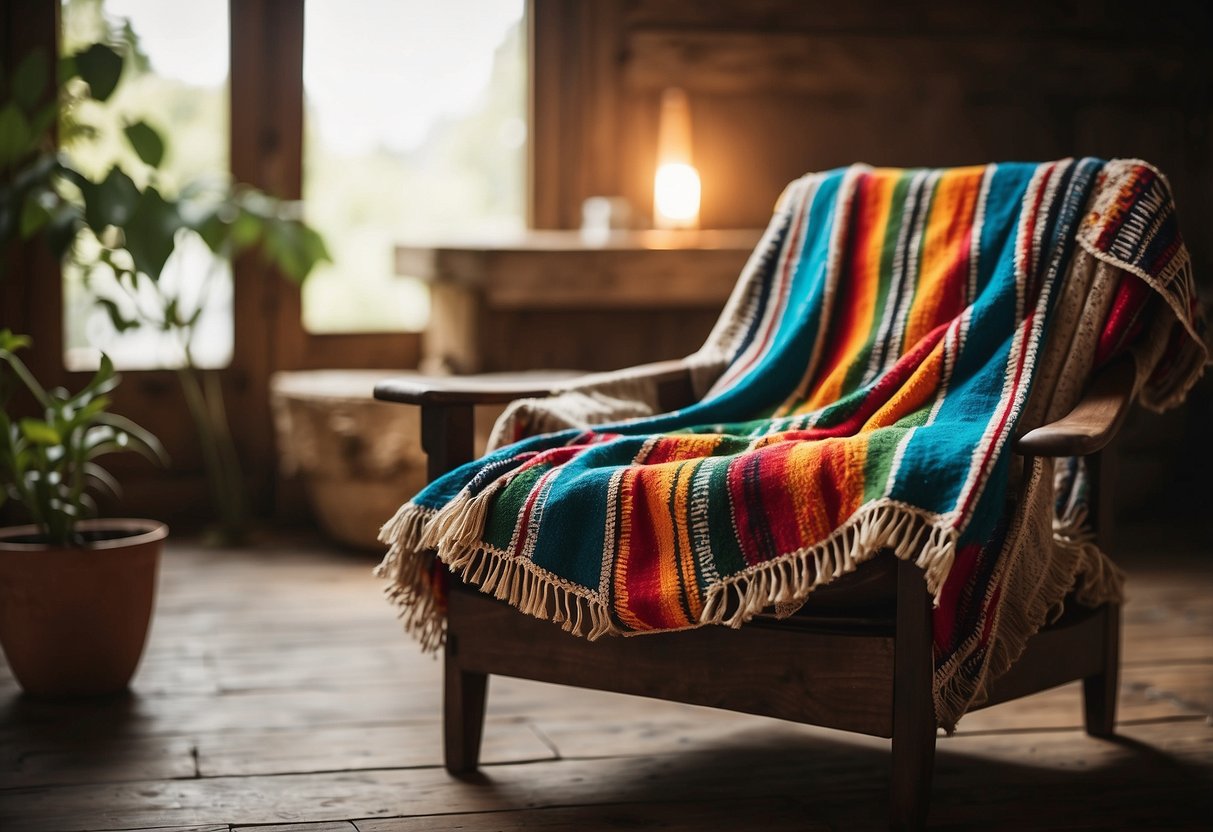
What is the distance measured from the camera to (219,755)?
2086mm

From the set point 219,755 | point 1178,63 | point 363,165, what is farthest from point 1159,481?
point 219,755

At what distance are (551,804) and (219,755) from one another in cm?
53

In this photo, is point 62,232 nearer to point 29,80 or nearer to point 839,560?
point 29,80

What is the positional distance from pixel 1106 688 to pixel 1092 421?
1.99 ft

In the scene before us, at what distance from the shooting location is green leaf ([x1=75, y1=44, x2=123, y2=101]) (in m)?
2.63

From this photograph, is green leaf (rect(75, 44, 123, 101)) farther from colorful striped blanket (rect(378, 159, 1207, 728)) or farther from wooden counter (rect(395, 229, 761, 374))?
colorful striped blanket (rect(378, 159, 1207, 728))

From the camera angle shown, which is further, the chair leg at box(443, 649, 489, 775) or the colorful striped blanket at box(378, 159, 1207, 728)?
the chair leg at box(443, 649, 489, 775)

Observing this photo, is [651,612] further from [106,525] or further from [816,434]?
[106,525]

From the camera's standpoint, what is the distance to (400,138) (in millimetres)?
3861

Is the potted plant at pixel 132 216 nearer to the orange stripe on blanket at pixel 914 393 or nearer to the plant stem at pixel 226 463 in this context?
the plant stem at pixel 226 463

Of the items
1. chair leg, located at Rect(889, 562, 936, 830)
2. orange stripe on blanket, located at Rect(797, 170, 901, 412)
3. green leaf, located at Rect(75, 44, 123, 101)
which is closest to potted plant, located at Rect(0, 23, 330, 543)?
green leaf, located at Rect(75, 44, 123, 101)

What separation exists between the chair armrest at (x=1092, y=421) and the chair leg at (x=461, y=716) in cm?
84

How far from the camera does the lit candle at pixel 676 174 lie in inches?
150

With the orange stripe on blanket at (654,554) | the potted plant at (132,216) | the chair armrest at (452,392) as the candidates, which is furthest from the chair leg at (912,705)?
the potted plant at (132,216)
